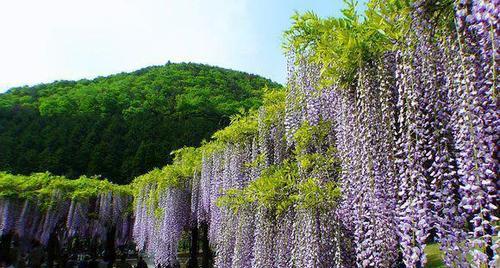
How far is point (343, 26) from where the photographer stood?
15.2 feet

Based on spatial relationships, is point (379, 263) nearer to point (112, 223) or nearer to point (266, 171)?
point (266, 171)

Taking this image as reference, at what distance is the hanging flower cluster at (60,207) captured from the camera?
15.5 meters

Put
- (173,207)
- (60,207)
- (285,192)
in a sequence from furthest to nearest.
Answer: (60,207), (173,207), (285,192)

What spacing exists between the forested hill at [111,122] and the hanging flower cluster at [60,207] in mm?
11909

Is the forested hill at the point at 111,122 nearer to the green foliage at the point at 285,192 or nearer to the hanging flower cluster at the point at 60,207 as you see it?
the hanging flower cluster at the point at 60,207

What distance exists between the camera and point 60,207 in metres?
17.0

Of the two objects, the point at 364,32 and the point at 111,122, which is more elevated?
the point at 111,122

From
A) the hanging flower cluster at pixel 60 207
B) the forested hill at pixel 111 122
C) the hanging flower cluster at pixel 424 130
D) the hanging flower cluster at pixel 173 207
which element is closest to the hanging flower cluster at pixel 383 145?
the hanging flower cluster at pixel 424 130

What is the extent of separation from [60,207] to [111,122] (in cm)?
1980

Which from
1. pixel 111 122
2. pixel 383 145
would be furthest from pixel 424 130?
pixel 111 122

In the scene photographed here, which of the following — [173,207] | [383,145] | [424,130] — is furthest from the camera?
[173,207]

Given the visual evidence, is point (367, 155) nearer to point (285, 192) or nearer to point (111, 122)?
point (285, 192)

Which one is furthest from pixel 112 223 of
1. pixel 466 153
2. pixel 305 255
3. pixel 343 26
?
pixel 466 153

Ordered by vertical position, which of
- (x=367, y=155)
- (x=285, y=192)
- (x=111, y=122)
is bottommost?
(x=367, y=155)
